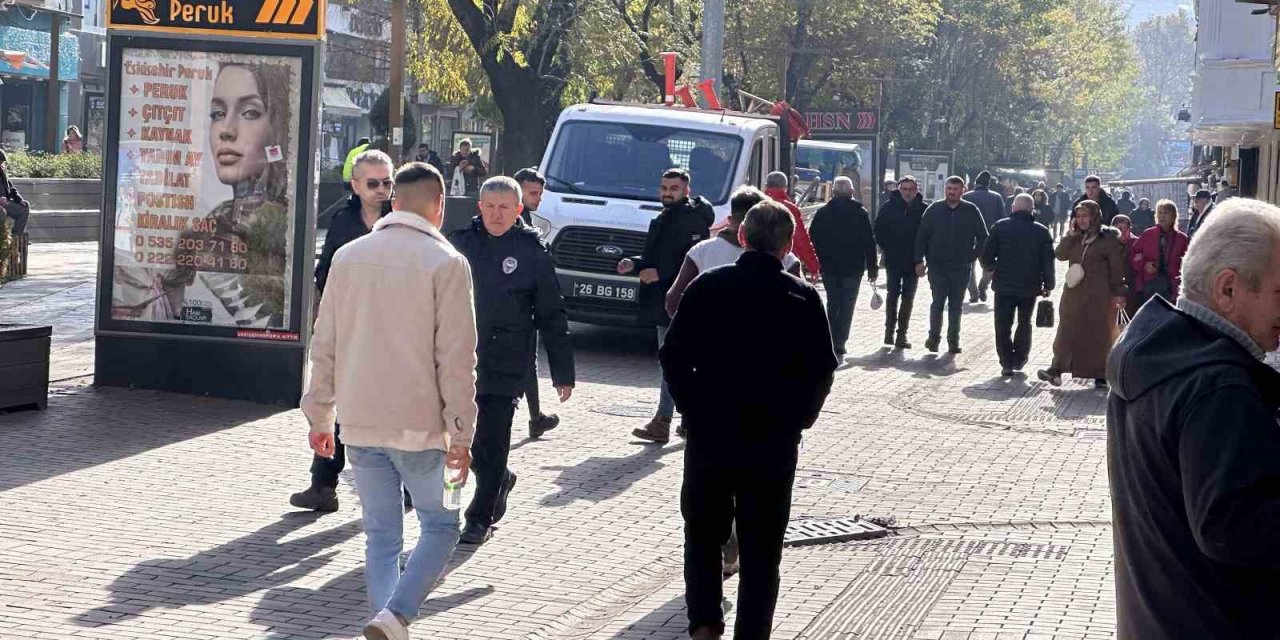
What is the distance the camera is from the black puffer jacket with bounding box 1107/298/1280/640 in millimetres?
2910

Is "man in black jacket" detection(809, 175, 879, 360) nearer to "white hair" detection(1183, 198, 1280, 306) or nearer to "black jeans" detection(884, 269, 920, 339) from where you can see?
"black jeans" detection(884, 269, 920, 339)

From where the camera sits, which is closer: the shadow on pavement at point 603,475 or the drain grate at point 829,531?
the drain grate at point 829,531

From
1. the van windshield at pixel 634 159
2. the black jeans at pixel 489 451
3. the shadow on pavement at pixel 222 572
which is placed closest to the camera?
the shadow on pavement at pixel 222 572

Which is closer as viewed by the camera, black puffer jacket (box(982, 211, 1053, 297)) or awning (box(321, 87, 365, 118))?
black puffer jacket (box(982, 211, 1053, 297))

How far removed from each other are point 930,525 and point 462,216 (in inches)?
430

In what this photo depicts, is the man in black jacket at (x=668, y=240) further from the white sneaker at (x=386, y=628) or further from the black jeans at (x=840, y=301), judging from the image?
the white sneaker at (x=386, y=628)

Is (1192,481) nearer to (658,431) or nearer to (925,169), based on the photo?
(658,431)

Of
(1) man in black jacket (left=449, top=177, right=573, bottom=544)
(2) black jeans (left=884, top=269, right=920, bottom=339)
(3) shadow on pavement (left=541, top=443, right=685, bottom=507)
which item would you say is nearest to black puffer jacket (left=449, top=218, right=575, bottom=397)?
(1) man in black jacket (left=449, top=177, right=573, bottom=544)

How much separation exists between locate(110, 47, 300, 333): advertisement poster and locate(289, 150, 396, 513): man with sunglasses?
333 cm

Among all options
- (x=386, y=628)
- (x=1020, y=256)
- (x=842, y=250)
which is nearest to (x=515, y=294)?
(x=386, y=628)

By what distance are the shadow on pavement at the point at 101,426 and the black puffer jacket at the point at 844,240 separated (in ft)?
22.4

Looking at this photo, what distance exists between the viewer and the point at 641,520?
8.98 metres

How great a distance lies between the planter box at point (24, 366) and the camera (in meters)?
10.9

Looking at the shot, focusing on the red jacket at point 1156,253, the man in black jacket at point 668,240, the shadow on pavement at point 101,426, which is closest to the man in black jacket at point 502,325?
the shadow on pavement at point 101,426
